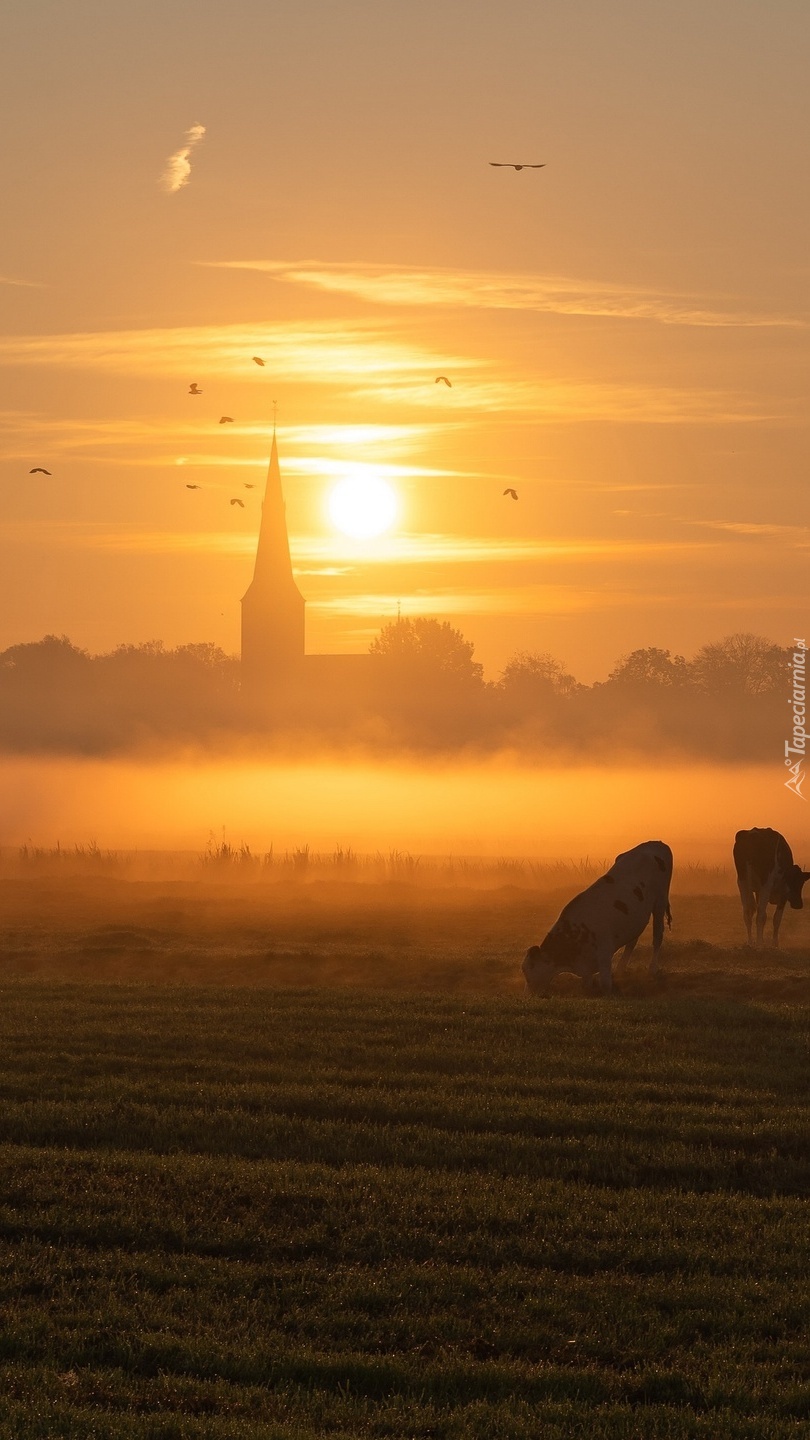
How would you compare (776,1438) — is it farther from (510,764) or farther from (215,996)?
(510,764)

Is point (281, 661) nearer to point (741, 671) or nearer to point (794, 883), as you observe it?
point (741, 671)

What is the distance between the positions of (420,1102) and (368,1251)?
14.4 feet

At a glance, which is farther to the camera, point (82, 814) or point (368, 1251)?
point (82, 814)

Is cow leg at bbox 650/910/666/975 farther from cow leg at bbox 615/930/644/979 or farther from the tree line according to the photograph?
the tree line

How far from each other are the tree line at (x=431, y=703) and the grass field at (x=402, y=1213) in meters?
109

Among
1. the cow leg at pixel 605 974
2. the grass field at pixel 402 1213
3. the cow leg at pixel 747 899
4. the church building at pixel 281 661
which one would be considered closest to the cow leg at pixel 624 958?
the cow leg at pixel 605 974

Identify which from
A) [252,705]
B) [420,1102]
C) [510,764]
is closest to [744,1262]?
[420,1102]

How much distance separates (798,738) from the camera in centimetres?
12538

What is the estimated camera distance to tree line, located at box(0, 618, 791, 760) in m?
138

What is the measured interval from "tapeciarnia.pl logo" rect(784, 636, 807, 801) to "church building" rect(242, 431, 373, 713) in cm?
4991

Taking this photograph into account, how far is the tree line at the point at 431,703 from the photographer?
13850 cm

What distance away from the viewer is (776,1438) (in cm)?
845

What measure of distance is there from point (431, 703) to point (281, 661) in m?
49.0

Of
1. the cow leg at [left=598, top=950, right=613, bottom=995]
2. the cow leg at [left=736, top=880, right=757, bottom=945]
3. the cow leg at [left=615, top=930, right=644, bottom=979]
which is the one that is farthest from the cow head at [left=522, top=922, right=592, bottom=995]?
the cow leg at [left=736, top=880, right=757, bottom=945]
